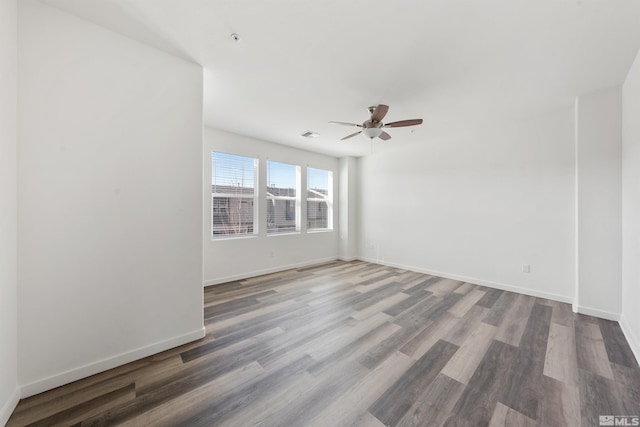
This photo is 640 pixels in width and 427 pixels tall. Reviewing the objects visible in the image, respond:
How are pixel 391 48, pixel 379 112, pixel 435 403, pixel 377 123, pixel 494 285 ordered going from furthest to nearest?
pixel 494 285 < pixel 377 123 < pixel 379 112 < pixel 391 48 < pixel 435 403

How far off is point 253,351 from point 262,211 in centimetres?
291

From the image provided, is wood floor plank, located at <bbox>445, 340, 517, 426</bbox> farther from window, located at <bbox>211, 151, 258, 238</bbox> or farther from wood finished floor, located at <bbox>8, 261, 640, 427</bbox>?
window, located at <bbox>211, 151, 258, 238</bbox>

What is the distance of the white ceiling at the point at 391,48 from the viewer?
1.65 metres

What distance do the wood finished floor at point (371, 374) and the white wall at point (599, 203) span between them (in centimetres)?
33

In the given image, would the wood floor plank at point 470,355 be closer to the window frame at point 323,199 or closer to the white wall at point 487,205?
the white wall at point 487,205

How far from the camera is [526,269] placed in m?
3.61

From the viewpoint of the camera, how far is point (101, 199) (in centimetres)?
185

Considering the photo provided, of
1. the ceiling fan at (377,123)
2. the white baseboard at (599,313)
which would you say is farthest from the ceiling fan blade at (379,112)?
the white baseboard at (599,313)

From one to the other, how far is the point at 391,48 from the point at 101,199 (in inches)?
107

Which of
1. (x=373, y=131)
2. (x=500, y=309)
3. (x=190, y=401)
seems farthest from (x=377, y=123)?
(x=190, y=401)

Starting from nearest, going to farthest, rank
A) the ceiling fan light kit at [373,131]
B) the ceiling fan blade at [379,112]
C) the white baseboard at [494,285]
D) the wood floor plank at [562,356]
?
1. the wood floor plank at [562,356]
2. the ceiling fan blade at [379,112]
3. the ceiling fan light kit at [373,131]
4. the white baseboard at [494,285]

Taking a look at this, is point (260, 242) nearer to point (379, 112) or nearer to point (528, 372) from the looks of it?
point (379, 112)

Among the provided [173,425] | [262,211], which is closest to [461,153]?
[262,211]

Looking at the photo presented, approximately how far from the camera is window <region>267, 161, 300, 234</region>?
4.90 meters
